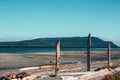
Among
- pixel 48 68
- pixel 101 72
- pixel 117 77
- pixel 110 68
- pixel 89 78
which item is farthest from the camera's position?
pixel 48 68

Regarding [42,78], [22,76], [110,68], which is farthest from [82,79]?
[110,68]

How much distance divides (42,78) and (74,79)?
2319 millimetres

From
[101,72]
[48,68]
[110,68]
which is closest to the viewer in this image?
[101,72]

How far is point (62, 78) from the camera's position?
22.3m

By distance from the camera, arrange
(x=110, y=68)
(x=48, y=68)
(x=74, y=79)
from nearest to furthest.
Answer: (x=74, y=79)
(x=110, y=68)
(x=48, y=68)

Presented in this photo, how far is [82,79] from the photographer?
22719 mm

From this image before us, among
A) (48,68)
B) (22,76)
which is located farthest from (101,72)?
(48,68)

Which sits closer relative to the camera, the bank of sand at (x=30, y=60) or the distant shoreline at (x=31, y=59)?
the bank of sand at (x=30, y=60)

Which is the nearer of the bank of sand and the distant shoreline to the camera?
the bank of sand

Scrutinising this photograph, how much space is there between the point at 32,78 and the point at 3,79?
7.39 ft

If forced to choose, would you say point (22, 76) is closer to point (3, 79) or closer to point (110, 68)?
point (3, 79)

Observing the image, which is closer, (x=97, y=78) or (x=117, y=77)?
(x=117, y=77)

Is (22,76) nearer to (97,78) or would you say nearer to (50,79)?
(50,79)

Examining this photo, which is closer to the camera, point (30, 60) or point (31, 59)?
point (30, 60)
